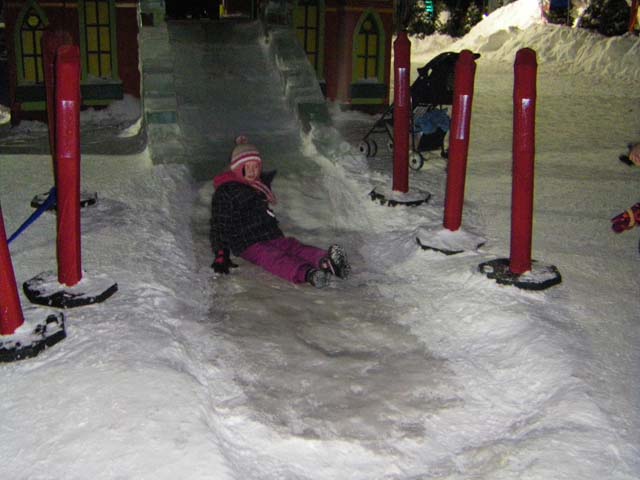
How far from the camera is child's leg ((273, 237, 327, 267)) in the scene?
526cm

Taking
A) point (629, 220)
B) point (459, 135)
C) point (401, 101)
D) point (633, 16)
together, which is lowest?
point (629, 220)

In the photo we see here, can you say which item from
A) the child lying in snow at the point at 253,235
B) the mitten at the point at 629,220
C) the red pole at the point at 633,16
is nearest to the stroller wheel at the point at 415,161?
the child lying in snow at the point at 253,235

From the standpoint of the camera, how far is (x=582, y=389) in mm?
3463

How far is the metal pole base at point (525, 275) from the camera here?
4594 millimetres

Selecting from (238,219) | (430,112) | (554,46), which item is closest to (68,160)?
(238,219)

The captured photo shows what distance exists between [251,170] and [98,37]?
7.16m

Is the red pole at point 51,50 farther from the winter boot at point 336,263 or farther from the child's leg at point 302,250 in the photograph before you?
the winter boot at point 336,263

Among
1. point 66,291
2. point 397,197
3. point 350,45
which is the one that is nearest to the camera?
point 66,291

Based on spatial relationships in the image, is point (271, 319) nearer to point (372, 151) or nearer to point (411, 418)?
point (411, 418)

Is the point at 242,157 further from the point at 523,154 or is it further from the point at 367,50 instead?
the point at 367,50

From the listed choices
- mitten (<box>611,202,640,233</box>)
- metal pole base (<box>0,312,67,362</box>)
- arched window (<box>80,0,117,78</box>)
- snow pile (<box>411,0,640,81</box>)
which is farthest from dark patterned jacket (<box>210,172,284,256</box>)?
snow pile (<box>411,0,640,81</box>)

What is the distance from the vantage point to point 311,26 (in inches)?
481

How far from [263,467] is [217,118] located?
614 centimetres

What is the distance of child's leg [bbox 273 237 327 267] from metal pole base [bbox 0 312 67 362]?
6.58 feet
